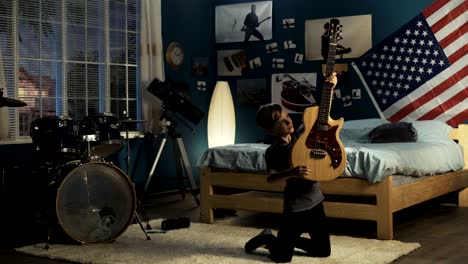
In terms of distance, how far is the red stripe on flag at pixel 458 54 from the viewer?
6.13 meters

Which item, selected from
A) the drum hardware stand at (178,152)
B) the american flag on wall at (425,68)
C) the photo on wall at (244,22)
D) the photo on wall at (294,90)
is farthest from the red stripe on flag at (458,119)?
the drum hardware stand at (178,152)

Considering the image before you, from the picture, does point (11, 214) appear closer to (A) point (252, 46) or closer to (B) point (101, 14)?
(B) point (101, 14)

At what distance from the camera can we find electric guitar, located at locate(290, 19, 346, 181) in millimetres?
3713

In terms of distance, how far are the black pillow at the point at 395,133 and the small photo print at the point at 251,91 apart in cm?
180

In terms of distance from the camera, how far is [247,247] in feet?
13.2

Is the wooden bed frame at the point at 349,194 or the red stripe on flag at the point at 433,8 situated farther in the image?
the red stripe on flag at the point at 433,8

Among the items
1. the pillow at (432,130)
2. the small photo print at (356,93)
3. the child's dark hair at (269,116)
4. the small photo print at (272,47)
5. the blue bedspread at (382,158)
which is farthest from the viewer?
the small photo print at (272,47)

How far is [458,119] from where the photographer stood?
6.19 metres

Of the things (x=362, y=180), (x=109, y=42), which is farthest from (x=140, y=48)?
(x=362, y=180)

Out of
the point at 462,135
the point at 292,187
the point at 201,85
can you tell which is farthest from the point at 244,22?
the point at 292,187

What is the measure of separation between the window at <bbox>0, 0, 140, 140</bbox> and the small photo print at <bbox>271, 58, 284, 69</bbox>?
1.46m

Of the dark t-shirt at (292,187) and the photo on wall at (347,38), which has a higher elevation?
the photo on wall at (347,38)

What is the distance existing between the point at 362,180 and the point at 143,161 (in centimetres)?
296

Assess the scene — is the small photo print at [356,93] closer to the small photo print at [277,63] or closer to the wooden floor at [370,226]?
the small photo print at [277,63]
